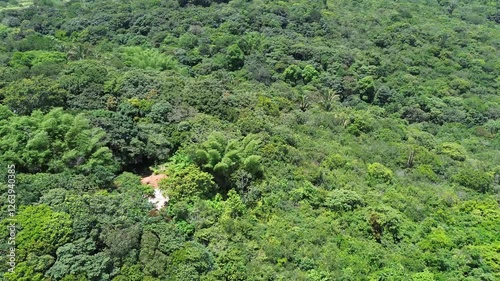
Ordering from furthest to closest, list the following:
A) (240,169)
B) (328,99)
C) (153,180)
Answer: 1. (328,99)
2. (153,180)
3. (240,169)

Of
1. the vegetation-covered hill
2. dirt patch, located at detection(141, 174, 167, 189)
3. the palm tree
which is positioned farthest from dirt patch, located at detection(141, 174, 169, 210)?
the palm tree

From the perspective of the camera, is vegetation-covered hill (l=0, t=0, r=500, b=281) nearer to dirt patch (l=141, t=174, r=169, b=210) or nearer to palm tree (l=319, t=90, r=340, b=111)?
palm tree (l=319, t=90, r=340, b=111)

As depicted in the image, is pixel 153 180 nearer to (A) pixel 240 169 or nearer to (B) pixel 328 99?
(A) pixel 240 169

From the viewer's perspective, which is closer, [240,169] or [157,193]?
[157,193]

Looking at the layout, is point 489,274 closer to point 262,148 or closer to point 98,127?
point 262,148

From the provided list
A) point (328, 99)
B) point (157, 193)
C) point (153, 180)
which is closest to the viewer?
point (157, 193)

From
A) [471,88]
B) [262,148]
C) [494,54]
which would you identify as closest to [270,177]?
[262,148]

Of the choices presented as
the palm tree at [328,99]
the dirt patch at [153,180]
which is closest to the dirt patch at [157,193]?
the dirt patch at [153,180]

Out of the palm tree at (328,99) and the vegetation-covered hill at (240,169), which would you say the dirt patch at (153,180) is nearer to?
the vegetation-covered hill at (240,169)

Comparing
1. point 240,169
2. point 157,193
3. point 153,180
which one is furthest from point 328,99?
point 157,193
